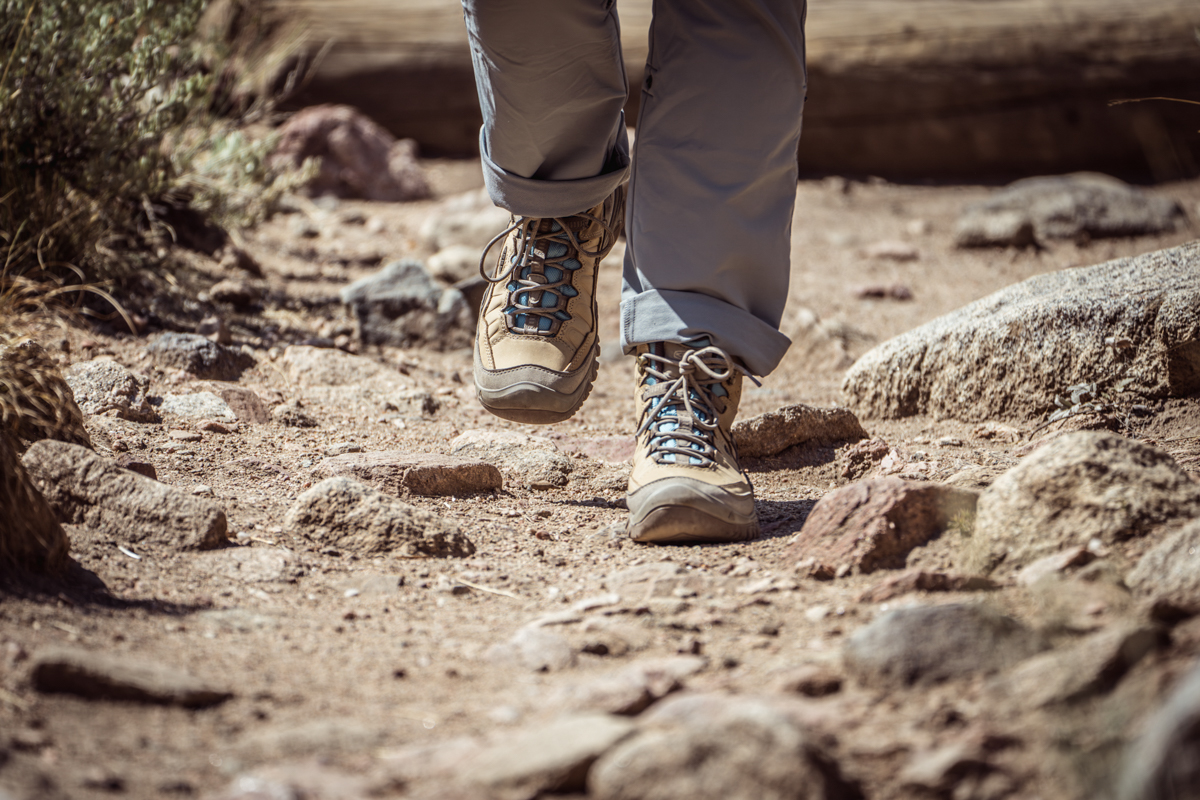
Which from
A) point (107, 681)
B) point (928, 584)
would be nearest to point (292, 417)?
point (107, 681)

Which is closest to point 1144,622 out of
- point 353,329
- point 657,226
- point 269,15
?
point 657,226

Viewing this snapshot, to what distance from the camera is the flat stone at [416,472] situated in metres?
1.98

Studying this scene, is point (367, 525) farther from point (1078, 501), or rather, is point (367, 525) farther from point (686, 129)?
point (1078, 501)

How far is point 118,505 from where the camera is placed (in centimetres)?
160

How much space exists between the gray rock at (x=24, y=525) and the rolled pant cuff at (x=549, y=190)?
3.41ft

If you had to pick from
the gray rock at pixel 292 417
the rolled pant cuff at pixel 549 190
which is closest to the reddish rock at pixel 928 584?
the rolled pant cuff at pixel 549 190

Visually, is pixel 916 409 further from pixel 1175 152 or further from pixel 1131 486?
pixel 1175 152

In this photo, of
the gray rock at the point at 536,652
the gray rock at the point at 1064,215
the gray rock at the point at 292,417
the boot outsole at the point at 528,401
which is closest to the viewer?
the gray rock at the point at 536,652

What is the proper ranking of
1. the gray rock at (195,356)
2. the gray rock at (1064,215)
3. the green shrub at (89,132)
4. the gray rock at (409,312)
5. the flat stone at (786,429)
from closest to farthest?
1. the flat stone at (786,429)
2. the gray rock at (195,356)
3. the green shrub at (89,132)
4. the gray rock at (409,312)
5. the gray rock at (1064,215)

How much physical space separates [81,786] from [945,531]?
1.24 metres

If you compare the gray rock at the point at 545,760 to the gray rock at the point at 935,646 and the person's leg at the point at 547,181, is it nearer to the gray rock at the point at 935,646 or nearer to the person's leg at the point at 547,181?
the gray rock at the point at 935,646

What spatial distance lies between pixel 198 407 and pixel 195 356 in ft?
1.22

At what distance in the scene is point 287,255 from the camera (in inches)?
169

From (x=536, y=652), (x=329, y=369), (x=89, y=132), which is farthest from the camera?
(x=89, y=132)
